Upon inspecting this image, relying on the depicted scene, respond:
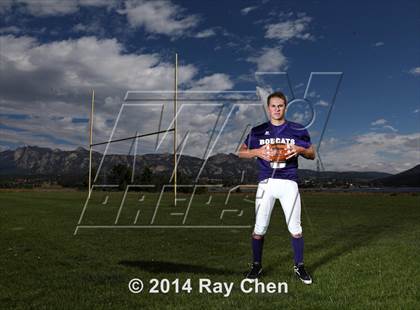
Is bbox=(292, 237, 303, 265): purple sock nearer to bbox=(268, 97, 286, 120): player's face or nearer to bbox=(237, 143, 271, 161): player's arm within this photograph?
bbox=(237, 143, 271, 161): player's arm

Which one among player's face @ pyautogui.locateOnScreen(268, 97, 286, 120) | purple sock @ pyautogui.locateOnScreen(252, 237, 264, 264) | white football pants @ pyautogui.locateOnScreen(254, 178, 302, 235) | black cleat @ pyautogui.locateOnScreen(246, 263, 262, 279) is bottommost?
black cleat @ pyautogui.locateOnScreen(246, 263, 262, 279)

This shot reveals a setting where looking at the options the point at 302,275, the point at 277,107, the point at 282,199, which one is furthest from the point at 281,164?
the point at 302,275

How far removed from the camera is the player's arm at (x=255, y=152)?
6.86 m

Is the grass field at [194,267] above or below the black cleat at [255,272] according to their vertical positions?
below

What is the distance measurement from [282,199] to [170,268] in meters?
3.03

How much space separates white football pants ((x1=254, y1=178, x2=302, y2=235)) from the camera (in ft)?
22.6

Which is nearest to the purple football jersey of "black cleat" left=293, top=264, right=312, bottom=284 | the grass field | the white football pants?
the white football pants

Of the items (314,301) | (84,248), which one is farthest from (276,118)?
(84,248)

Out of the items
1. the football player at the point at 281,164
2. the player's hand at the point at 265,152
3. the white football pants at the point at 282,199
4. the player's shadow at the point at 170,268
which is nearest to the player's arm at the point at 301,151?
the football player at the point at 281,164

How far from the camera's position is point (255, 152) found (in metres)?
7.00

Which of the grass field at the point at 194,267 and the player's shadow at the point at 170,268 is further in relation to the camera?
the player's shadow at the point at 170,268

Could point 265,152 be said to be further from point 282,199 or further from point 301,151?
point 282,199

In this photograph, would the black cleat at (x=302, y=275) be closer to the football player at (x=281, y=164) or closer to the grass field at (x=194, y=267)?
the football player at (x=281, y=164)

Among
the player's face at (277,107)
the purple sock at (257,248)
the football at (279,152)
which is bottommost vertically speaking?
the purple sock at (257,248)
